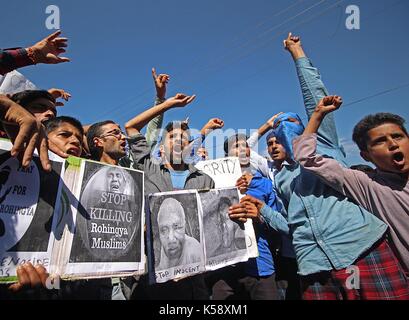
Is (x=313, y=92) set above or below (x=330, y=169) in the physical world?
above

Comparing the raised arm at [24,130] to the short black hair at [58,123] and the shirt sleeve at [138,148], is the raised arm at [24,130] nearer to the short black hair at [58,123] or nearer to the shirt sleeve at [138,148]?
the short black hair at [58,123]

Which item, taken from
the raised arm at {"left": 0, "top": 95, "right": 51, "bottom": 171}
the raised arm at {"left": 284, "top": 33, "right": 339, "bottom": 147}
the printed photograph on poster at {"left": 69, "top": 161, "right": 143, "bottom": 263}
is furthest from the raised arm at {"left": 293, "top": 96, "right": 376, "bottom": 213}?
the raised arm at {"left": 0, "top": 95, "right": 51, "bottom": 171}

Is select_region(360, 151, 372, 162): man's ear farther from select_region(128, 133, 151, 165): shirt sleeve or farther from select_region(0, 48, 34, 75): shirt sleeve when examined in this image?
select_region(0, 48, 34, 75): shirt sleeve

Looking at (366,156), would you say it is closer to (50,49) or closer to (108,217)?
(108,217)

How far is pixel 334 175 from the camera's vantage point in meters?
1.78

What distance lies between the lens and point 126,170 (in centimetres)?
190

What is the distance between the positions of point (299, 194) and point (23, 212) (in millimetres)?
1697

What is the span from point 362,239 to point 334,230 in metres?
0.16

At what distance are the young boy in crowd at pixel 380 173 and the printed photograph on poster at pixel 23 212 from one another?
60.0 inches

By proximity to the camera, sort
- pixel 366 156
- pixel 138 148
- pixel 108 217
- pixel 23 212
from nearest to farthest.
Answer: pixel 23 212 → pixel 108 217 → pixel 366 156 → pixel 138 148

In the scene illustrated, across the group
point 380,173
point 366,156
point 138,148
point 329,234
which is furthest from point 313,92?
point 138,148

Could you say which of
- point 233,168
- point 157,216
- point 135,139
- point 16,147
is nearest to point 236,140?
point 233,168
